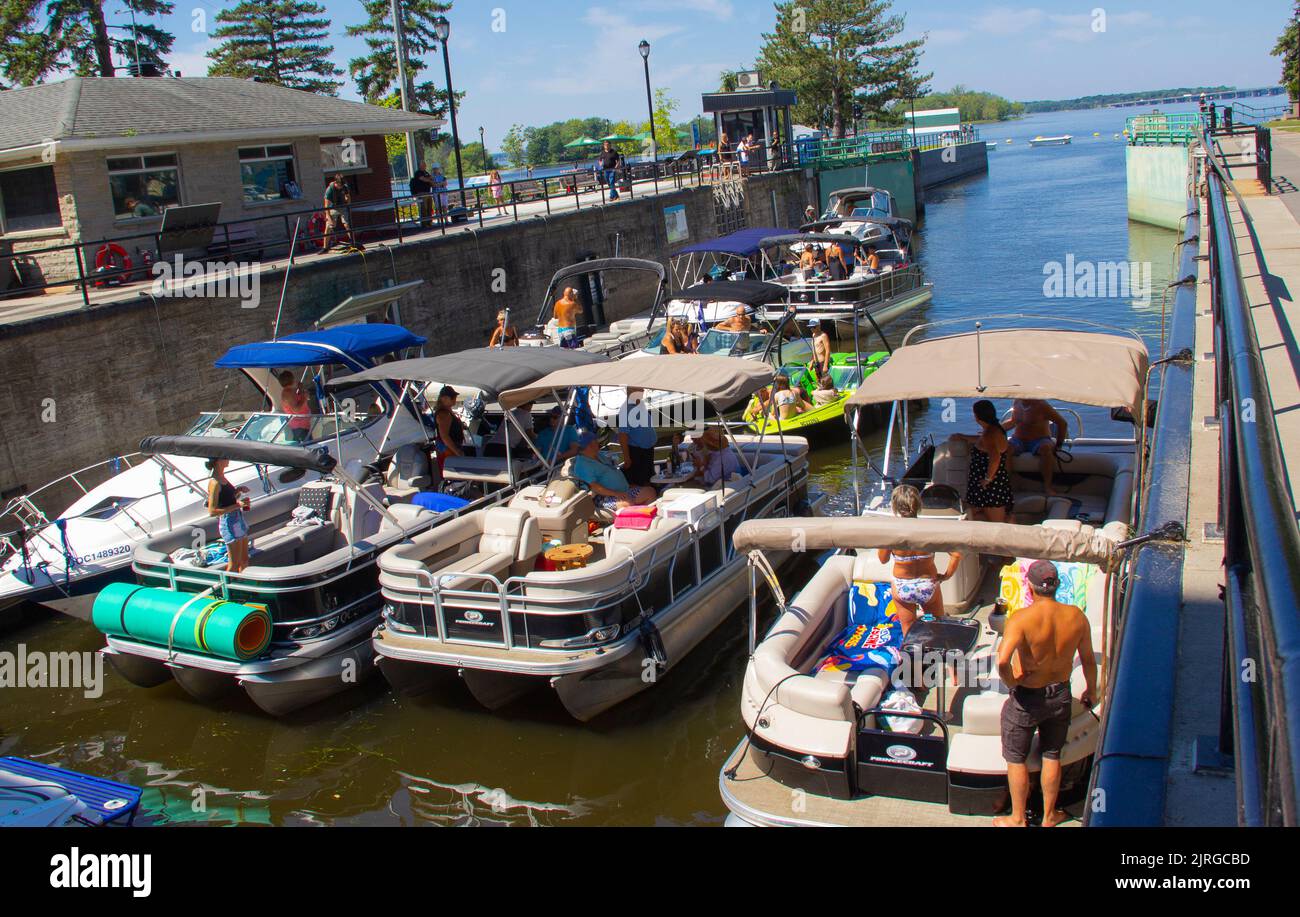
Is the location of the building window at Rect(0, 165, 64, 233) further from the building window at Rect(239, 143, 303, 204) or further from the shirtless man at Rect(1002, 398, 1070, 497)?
the shirtless man at Rect(1002, 398, 1070, 497)

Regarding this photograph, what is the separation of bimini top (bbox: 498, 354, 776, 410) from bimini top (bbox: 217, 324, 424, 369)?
9.18 ft

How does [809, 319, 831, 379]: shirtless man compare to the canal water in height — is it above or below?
above

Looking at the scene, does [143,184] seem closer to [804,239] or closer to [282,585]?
[804,239]

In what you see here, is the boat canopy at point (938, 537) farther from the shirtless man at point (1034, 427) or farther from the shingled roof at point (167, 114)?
the shingled roof at point (167, 114)

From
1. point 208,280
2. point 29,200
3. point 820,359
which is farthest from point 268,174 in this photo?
point 820,359

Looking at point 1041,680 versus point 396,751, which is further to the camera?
point 396,751

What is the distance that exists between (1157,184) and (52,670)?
39464 millimetres

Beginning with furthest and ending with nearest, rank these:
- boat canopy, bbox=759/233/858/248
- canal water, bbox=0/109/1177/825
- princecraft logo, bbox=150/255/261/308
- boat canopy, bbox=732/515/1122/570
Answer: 1. boat canopy, bbox=759/233/858/248
2. princecraft logo, bbox=150/255/261/308
3. canal water, bbox=0/109/1177/825
4. boat canopy, bbox=732/515/1122/570

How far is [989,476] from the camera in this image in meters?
9.87

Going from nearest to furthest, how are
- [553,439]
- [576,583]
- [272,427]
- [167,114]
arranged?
[576,583], [553,439], [272,427], [167,114]

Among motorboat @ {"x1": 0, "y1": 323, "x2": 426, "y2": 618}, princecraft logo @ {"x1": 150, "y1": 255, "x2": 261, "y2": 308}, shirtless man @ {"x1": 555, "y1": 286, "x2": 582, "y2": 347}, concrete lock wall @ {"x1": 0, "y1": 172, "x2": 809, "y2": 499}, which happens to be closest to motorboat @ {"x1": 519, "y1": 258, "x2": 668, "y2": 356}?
shirtless man @ {"x1": 555, "y1": 286, "x2": 582, "y2": 347}

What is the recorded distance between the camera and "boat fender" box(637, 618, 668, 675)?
9.43 metres

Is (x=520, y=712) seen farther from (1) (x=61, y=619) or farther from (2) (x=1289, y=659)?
(2) (x=1289, y=659)
